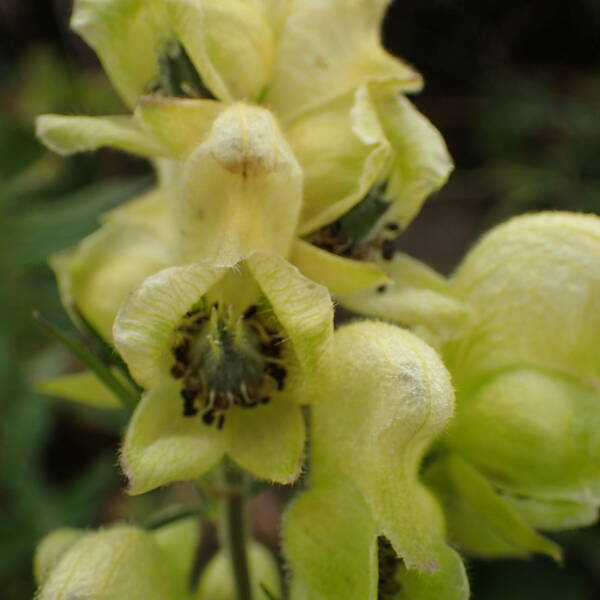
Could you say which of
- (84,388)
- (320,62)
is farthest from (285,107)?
(84,388)

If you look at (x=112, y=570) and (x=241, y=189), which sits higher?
(x=241, y=189)

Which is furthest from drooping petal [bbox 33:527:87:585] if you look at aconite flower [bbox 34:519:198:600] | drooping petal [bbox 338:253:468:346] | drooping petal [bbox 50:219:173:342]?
drooping petal [bbox 338:253:468:346]

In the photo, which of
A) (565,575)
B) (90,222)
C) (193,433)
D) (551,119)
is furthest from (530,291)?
(551,119)

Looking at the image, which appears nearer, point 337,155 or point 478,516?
point 337,155

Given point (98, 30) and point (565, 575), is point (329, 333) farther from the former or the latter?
point (565, 575)

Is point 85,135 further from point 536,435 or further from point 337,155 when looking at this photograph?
point 536,435

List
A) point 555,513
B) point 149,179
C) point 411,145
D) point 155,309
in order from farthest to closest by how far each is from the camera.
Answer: point 149,179, point 555,513, point 411,145, point 155,309
